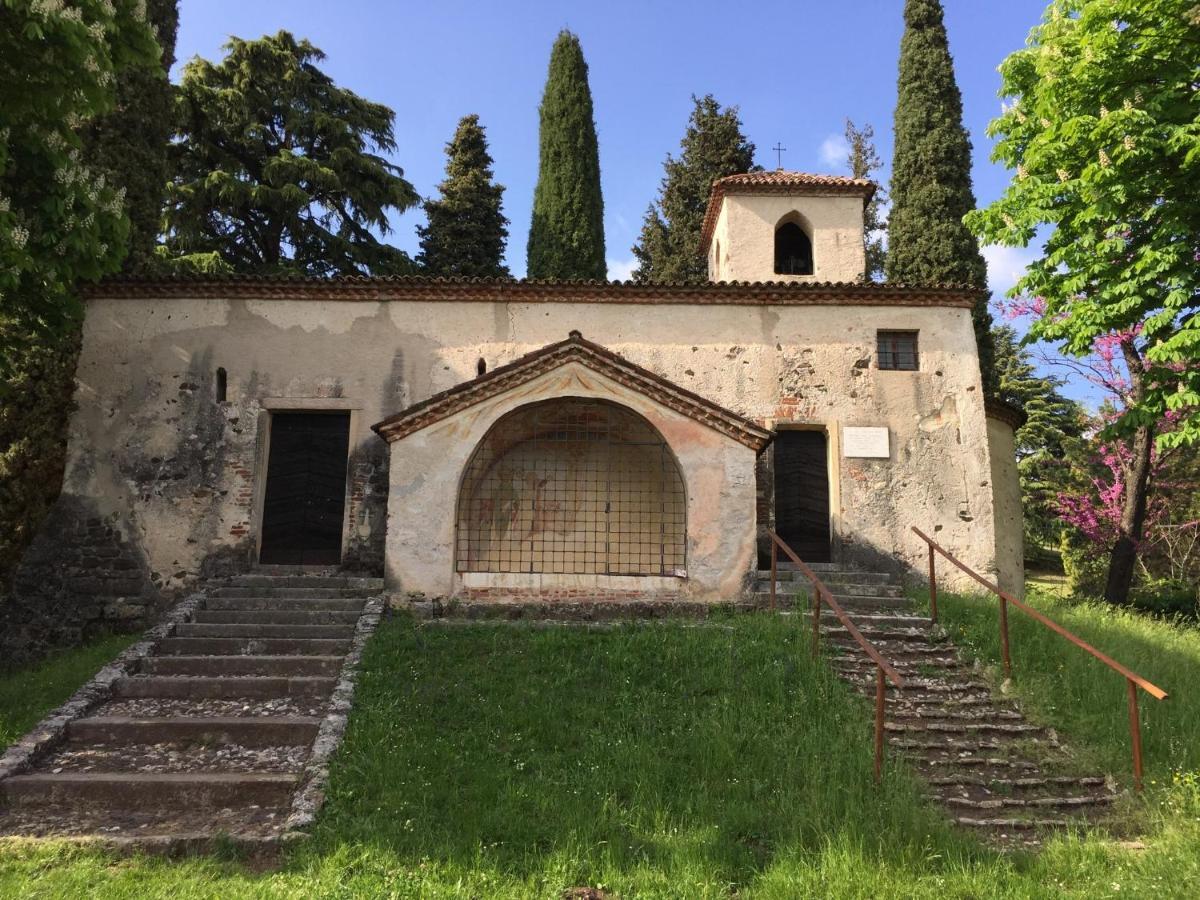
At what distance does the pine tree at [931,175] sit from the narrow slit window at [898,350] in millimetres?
4454

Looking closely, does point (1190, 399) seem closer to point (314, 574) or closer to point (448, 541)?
point (448, 541)

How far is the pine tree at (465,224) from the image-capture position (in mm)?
21797

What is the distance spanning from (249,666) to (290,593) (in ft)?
7.51

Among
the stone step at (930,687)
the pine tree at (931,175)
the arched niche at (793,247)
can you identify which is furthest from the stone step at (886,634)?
the pine tree at (931,175)

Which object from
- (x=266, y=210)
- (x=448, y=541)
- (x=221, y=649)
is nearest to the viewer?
(x=221, y=649)

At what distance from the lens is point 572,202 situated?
22062mm

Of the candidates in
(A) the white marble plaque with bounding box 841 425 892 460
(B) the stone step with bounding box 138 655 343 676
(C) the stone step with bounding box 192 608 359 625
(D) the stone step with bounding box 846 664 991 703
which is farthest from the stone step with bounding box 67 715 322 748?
(A) the white marble plaque with bounding box 841 425 892 460

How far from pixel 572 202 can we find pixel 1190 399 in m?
16.8

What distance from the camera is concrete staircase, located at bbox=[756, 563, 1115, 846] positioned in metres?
5.96

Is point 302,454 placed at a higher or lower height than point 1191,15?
lower

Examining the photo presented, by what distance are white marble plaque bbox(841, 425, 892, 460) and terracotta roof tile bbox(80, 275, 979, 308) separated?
2.20 m

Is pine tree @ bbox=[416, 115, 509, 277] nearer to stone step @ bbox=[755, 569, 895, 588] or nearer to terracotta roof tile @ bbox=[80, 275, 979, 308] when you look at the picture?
terracotta roof tile @ bbox=[80, 275, 979, 308]

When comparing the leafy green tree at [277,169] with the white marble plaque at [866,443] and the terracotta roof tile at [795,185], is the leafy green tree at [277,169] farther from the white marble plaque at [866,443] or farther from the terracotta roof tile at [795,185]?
the white marble plaque at [866,443]

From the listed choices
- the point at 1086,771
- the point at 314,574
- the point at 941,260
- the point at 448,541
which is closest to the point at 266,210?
the point at 314,574
